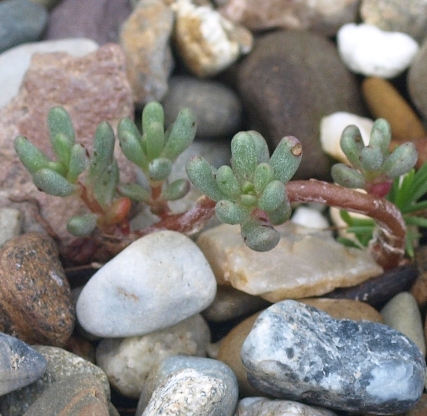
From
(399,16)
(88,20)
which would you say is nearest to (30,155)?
(88,20)

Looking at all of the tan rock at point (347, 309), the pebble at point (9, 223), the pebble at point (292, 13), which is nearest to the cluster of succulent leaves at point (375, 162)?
the tan rock at point (347, 309)

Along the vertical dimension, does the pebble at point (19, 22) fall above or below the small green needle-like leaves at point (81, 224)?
above

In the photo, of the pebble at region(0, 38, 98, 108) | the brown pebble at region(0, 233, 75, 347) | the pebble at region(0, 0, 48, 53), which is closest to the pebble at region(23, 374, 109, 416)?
the brown pebble at region(0, 233, 75, 347)

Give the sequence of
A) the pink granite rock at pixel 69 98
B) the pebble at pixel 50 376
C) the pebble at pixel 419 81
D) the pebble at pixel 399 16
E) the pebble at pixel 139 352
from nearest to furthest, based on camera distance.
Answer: the pebble at pixel 50 376 → the pebble at pixel 139 352 → the pink granite rock at pixel 69 98 → the pebble at pixel 419 81 → the pebble at pixel 399 16

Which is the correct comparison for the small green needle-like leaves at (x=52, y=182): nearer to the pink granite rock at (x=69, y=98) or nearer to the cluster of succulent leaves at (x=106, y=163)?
the cluster of succulent leaves at (x=106, y=163)

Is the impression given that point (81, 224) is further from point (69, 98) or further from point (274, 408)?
point (274, 408)

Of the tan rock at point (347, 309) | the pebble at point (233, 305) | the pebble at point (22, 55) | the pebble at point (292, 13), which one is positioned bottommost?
the pebble at point (233, 305)

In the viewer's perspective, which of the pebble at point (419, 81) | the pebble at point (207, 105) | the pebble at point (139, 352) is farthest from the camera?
the pebble at point (207, 105)
